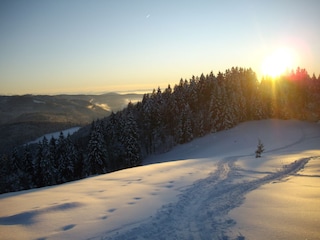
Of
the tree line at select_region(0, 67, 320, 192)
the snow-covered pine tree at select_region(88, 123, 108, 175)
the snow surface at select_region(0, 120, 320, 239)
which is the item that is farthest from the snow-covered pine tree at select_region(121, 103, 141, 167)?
the snow surface at select_region(0, 120, 320, 239)

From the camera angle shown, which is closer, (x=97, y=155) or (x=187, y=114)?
(x=97, y=155)

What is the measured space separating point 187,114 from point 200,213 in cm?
5994

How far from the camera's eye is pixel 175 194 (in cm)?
1248

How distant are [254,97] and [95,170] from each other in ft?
169

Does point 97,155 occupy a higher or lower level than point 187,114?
lower

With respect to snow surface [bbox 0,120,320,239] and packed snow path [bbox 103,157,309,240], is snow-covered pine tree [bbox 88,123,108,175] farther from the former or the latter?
packed snow path [bbox 103,157,309,240]

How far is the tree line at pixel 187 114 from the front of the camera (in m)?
56.7

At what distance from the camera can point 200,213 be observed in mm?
9742

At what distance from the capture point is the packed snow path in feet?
26.0

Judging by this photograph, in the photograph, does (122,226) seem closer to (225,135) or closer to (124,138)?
(124,138)

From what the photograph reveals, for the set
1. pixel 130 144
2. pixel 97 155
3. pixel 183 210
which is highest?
pixel 183 210

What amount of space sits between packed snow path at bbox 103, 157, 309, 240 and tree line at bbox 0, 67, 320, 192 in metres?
41.8

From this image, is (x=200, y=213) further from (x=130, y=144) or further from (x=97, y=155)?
(x=130, y=144)

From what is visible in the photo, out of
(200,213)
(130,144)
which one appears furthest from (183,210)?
(130,144)
